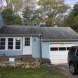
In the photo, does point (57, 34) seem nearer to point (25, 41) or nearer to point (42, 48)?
point (42, 48)

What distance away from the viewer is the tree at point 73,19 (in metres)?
30.8

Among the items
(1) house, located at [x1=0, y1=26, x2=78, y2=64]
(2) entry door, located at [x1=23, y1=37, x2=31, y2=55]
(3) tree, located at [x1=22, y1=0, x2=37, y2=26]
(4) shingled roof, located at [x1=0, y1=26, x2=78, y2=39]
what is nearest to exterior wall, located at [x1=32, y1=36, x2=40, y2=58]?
(1) house, located at [x1=0, y1=26, x2=78, y2=64]

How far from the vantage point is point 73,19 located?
31.4 meters

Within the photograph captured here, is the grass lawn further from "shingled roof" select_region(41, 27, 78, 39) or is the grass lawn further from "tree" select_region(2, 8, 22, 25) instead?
"tree" select_region(2, 8, 22, 25)

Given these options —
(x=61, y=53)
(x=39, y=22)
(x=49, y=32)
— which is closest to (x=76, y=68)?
(x=61, y=53)

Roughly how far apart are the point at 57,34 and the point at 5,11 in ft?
59.3

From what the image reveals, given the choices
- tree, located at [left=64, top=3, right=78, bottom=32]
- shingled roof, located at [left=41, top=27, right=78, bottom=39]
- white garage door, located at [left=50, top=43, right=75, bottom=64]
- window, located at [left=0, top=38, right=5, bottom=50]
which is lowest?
white garage door, located at [left=50, top=43, right=75, bottom=64]

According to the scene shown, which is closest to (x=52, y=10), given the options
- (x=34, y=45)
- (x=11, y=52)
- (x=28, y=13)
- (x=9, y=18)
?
(x=28, y=13)

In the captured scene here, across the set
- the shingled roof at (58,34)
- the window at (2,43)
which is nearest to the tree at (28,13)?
the shingled roof at (58,34)

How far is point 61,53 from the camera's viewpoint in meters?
16.8

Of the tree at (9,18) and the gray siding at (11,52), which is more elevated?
the tree at (9,18)

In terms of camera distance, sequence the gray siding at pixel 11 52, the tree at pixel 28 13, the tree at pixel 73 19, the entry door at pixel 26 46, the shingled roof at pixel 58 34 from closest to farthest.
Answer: the gray siding at pixel 11 52 → the entry door at pixel 26 46 → the shingled roof at pixel 58 34 → the tree at pixel 73 19 → the tree at pixel 28 13

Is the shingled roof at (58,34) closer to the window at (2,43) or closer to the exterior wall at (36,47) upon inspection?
the exterior wall at (36,47)

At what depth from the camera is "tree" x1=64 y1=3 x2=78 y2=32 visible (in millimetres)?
30819
